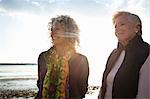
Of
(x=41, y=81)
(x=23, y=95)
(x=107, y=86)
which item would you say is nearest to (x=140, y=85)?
(x=107, y=86)

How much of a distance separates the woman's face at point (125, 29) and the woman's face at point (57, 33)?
0.70 m

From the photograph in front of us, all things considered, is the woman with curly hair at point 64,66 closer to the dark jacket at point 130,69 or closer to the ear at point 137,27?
the dark jacket at point 130,69

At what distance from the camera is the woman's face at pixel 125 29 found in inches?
171

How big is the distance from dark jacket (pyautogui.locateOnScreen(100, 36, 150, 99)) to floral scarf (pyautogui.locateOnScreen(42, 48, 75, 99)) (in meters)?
0.64

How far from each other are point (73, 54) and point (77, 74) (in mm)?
275

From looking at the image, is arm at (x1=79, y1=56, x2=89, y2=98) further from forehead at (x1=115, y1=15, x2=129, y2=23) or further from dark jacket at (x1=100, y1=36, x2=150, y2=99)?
forehead at (x1=115, y1=15, x2=129, y2=23)

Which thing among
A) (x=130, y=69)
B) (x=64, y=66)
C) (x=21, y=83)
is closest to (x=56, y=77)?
(x=64, y=66)

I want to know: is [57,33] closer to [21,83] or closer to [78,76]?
[78,76]

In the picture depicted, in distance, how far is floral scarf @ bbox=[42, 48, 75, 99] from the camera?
183 inches

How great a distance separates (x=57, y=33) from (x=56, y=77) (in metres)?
0.63

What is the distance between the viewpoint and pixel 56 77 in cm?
484

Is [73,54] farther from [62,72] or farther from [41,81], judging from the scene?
[41,81]

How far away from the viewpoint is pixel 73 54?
4.68 m

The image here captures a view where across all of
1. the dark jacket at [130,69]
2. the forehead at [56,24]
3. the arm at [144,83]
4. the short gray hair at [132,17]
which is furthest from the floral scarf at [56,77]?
the arm at [144,83]
